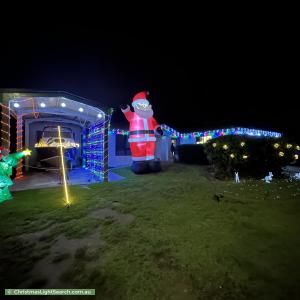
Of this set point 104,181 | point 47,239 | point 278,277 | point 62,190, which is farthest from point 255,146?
point 47,239

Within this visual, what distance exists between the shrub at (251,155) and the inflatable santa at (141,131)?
11.7ft

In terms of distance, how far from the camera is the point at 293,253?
9.71 feet

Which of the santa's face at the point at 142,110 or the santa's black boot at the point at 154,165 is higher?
the santa's face at the point at 142,110

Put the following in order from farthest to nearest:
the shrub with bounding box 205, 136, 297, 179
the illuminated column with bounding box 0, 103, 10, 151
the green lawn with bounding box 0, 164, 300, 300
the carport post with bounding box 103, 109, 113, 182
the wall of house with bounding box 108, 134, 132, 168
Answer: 1. the wall of house with bounding box 108, 134, 132, 168
2. the shrub with bounding box 205, 136, 297, 179
3. the carport post with bounding box 103, 109, 113, 182
4. the illuminated column with bounding box 0, 103, 10, 151
5. the green lawn with bounding box 0, 164, 300, 300

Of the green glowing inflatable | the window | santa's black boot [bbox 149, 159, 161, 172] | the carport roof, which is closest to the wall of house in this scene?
the window

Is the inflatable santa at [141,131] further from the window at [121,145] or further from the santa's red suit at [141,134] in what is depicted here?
the window at [121,145]

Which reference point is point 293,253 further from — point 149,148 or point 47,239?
point 149,148

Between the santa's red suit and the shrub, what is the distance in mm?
3551

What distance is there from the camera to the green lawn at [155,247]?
2324 mm

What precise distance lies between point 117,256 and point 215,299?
57.7 inches

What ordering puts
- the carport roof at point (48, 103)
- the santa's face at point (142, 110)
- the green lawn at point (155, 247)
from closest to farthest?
the green lawn at point (155, 247) < the carport roof at point (48, 103) < the santa's face at point (142, 110)

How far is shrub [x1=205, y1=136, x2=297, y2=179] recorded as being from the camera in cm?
962

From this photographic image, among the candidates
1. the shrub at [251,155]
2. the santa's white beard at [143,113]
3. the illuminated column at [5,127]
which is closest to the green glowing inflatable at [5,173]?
the illuminated column at [5,127]

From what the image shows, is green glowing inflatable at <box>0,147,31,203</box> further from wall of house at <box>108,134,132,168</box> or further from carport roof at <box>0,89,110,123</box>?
wall of house at <box>108,134,132,168</box>
